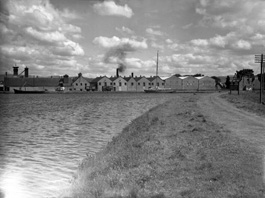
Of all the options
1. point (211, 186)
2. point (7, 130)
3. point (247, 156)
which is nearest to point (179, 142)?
point (247, 156)

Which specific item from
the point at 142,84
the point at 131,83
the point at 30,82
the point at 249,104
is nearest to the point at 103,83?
the point at 131,83

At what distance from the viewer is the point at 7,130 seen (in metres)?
25.1

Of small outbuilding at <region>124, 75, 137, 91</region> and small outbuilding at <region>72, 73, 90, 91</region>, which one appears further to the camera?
small outbuilding at <region>124, 75, 137, 91</region>

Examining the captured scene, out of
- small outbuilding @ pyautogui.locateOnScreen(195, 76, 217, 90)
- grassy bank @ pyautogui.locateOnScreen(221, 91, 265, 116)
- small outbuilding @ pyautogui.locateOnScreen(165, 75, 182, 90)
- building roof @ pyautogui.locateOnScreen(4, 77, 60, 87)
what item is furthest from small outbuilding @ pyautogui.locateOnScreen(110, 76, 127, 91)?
grassy bank @ pyautogui.locateOnScreen(221, 91, 265, 116)

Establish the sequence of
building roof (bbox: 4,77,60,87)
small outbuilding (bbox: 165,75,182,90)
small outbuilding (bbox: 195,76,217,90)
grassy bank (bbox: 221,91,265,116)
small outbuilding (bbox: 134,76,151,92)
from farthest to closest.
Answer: small outbuilding (bbox: 195,76,217,90)
small outbuilding (bbox: 165,75,182,90)
small outbuilding (bbox: 134,76,151,92)
building roof (bbox: 4,77,60,87)
grassy bank (bbox: 221,91,265,116)

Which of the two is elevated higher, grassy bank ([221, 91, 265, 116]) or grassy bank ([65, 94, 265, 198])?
grassy bank ([221, 91, 265, 116])

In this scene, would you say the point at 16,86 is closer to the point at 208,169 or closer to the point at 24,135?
the point at 24,135

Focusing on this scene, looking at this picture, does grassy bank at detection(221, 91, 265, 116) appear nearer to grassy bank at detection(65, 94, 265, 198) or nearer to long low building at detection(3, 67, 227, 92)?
grassy bank at detection(65, 94, 265, 198)

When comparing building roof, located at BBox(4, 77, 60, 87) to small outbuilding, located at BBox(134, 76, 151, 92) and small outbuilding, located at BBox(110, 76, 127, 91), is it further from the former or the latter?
small outbuilding, located at BBox(134, 76, 151, 92)

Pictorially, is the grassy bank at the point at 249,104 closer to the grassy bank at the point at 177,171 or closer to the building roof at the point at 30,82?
the grassy bank at the point at 177,171

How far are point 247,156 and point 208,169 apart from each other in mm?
1866

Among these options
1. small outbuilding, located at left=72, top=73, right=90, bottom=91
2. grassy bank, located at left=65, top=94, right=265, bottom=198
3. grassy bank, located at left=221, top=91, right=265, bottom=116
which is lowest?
grassy bank, located at left=65, top=94, right=265, bottom=198

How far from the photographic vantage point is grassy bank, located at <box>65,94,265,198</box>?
7.84 m

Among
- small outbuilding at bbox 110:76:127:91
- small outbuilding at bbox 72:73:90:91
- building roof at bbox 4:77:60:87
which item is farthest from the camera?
small outbuilding at bbox 110:76:127:91
